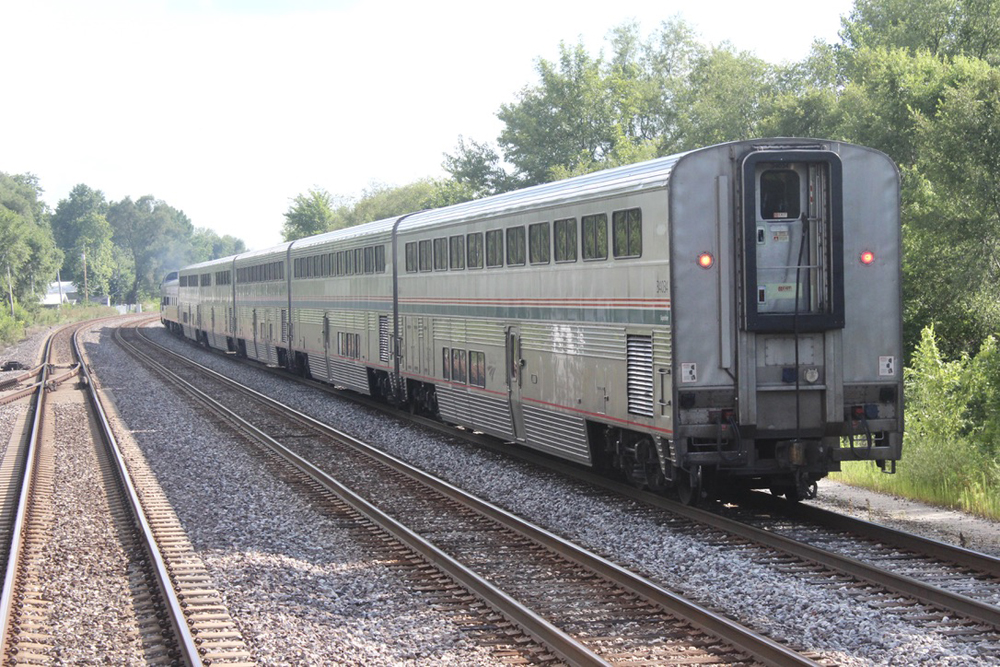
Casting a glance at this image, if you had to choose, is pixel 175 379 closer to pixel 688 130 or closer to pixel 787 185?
pixel 787 185

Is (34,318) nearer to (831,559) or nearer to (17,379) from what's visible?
(17,379)

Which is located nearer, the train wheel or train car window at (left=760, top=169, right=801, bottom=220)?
train car window at (left=760, top=169, right=801, bottom=220)

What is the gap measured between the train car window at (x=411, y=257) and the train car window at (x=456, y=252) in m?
2.00

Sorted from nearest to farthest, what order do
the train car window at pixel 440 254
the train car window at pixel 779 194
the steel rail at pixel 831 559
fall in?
the steel rail at pixel 831 559 < the train car window at pixel 779 194 < the train car window at pixel 440 254

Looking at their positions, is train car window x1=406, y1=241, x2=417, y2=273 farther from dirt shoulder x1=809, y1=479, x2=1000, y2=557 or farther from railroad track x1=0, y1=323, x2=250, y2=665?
dirt shoulder x1=809, y1=479, x2=1000, y2=557

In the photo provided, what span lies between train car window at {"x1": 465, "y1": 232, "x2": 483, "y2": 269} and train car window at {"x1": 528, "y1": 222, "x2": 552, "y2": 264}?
1.83 metres

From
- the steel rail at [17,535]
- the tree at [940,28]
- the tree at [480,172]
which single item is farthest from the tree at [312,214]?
the steel rail at [17,535]

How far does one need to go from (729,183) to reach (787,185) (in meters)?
0.58

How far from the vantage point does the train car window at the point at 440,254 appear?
1781cm

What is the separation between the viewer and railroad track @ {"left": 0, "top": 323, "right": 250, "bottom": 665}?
777 cm

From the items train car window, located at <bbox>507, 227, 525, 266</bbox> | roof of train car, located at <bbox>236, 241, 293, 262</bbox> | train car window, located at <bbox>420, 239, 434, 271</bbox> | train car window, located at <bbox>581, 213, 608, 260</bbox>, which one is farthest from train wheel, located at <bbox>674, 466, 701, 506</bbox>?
roof of train car, located at <bbox>236, 241, 293, 262</bbox>

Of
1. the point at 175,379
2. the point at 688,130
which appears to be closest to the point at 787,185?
the point at 175,379

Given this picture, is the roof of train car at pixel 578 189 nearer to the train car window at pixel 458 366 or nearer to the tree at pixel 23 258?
the train car window at pixel 458 366

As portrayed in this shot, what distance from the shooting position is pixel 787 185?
10.9m
